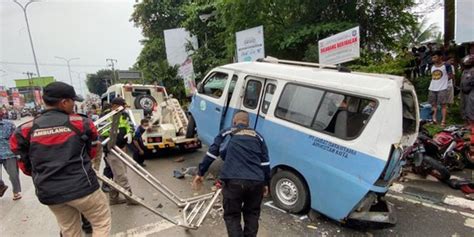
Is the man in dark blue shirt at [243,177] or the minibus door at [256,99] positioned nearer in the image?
the man in dark blue shirt at [243,177]

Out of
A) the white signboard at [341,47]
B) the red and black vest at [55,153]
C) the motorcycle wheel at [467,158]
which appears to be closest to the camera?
the red and black vest at [55,153]

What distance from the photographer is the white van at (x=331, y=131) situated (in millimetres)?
3732

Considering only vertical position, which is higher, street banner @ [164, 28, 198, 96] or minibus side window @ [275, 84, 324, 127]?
street banner @ [164, 28, 198, 96]

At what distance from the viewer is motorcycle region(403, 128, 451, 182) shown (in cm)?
547

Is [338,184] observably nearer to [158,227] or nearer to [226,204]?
[226,204]

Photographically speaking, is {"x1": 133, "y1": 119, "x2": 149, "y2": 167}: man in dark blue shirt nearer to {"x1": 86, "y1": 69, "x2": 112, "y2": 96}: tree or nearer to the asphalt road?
the asphalt road

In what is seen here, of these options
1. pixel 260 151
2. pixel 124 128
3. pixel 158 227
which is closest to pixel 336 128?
pixel 260 151

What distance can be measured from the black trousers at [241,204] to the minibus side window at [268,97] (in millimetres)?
1845

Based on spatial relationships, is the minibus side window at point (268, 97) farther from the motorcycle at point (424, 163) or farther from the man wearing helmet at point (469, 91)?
the man wearing helmet at point (469, 91)

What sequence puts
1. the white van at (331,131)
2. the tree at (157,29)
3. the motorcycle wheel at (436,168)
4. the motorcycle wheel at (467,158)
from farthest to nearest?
the tree at (157,29) < the motorcycle wheel at (467,158) < the motorcycle wheel at (436,168) < the white van at (331,131)

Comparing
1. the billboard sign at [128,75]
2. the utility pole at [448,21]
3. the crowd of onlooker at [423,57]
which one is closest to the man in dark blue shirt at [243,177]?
the crowd of onlooker at [423,57]

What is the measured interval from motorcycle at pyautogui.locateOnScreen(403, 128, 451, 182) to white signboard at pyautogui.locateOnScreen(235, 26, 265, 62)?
5677 millimetres

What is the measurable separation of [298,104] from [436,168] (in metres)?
2.94

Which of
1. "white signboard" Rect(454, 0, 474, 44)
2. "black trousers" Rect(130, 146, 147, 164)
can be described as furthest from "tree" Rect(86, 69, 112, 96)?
"white signboard" Rect(454, 0, 474, 44)
